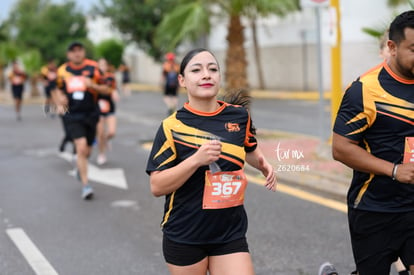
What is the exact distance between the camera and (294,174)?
9242 mm

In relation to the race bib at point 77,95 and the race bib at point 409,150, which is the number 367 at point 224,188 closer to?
the race bib at point 409,150

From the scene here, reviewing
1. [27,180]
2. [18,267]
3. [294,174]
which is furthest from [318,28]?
[18,267]

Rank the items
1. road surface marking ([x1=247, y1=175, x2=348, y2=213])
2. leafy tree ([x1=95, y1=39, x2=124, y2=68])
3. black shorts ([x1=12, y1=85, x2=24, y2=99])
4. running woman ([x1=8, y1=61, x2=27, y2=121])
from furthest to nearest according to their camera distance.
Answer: leafy tree ([x1=95, y1=39, x2=124, y2=68]), black shorts ([x1=12, y1=85, x2=24, y2=99]), running woman ([x1=8, y1=61, x2=27, y2=121]), road surface marking ([x1=247, y1=175, x2=348, y2=213])

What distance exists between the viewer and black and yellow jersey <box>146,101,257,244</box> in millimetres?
3484

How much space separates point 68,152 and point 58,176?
2.50m

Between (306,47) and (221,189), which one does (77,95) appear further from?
(306,47)

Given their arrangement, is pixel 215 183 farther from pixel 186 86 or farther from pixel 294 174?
pixel 294 174

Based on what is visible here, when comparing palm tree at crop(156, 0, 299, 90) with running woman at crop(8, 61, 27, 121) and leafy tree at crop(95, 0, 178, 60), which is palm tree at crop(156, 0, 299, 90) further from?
leafy tree at crop(95, 0, 178, 60)

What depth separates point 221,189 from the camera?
3.46 m

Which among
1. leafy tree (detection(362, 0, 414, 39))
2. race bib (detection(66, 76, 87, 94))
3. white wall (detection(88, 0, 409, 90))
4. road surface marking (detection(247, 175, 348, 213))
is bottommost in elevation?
white wall (detection(88, 0, 409, 90))

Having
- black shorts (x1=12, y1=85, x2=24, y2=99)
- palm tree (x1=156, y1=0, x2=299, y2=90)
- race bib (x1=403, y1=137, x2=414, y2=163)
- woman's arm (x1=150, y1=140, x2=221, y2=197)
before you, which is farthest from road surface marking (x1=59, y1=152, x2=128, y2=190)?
black shorts (x1=12, y1=85, x2=24, y2=99)

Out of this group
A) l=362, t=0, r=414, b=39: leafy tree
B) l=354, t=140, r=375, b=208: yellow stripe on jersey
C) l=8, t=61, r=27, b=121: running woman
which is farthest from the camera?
l=8, t=61, r=27, b=121: running woman

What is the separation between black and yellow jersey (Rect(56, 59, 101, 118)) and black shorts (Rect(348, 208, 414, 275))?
18.3ft

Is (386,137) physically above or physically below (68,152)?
above
